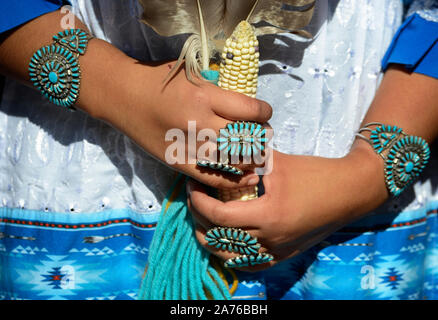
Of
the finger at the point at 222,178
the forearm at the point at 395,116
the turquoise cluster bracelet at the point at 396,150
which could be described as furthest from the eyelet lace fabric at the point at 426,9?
the finger at the point at 222,178

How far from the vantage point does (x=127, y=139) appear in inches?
32.0

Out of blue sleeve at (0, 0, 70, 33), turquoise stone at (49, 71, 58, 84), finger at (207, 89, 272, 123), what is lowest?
finger at (207, 89, 272, 123)

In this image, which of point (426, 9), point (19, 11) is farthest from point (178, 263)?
point (426, 9)

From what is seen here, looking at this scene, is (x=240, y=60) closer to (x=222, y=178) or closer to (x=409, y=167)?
(x=222, y=178)

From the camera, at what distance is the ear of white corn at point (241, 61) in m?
0.62

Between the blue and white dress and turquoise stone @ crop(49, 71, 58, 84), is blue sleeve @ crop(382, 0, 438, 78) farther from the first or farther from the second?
turquoise stone @ crop(49, 71, 58, 84)

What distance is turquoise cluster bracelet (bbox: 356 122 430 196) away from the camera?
→ 74cm

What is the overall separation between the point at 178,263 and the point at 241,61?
420 millimetres

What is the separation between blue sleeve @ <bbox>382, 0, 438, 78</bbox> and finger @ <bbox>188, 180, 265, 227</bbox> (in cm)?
41

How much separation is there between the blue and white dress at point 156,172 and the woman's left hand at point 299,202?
10 cm

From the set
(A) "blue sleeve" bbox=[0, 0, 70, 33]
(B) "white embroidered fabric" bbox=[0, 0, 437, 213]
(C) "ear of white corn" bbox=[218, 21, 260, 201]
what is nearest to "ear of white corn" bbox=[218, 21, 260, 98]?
(C) "ear of white corn" bbox=[218, 21, 260, 201]

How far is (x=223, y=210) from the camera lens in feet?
2.17

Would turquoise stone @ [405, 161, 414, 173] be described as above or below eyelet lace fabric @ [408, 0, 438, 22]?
below
